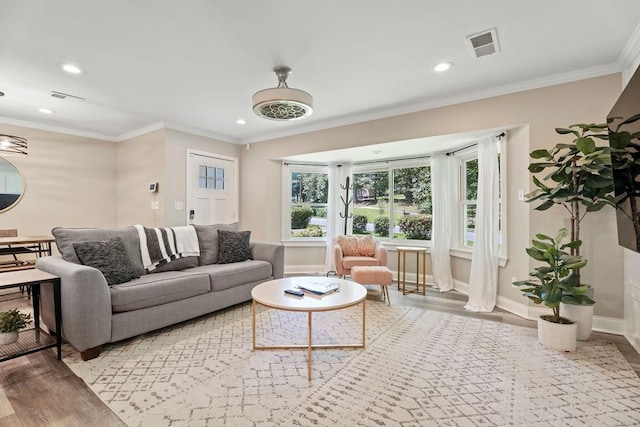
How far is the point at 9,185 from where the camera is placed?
4309 mm

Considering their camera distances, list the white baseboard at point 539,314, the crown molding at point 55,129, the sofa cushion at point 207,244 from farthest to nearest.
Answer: the crown molding at point 55,129 < the sofa cushion at point 207,244 < the white baseboard at point 539,314

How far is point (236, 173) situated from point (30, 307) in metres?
3.31

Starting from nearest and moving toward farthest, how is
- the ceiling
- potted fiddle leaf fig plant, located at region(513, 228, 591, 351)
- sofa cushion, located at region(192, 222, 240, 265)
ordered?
the ceiling → potted fiddle leaf fig plant, located at region(513, 228, 591, 351) → sofa cushion, located at region(192, 222, 240, 265)

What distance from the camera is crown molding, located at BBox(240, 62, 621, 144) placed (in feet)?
9.23

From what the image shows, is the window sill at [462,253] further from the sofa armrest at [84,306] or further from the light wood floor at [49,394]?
the sofa armrest at [84,306]

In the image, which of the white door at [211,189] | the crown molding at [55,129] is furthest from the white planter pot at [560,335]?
the crown molding at [55,129]

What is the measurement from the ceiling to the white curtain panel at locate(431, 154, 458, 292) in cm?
113

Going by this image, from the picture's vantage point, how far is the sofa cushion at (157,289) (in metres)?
2.43

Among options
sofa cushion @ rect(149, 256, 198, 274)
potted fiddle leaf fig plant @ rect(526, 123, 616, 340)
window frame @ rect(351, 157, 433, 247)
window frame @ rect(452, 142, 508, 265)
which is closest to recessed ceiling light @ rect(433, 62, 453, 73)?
potted fiddle leaf fig plant @ rect(526, 123, 616, 340)

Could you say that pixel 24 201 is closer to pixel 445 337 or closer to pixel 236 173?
pixel 236 173

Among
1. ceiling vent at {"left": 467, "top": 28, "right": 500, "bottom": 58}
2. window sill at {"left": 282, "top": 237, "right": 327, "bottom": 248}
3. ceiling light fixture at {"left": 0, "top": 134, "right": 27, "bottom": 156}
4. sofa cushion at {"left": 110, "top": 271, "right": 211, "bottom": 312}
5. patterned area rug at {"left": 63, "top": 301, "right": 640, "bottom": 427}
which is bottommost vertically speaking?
patterned area rug at {"left": 63, "top": 301, "right": 640, "bottom": 427}

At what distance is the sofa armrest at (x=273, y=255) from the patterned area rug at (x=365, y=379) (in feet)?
3.56

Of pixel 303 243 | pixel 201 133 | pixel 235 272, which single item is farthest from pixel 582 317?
pixel 201 133

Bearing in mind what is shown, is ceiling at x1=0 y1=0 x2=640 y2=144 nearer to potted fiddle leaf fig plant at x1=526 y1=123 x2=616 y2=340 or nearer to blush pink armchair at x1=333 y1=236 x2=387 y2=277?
potted fiddle leaf fig plant at x1=526 y1=123 x2=616 y2=340
